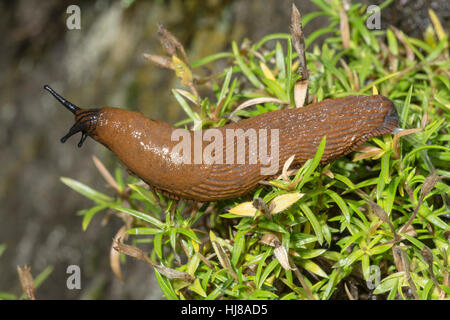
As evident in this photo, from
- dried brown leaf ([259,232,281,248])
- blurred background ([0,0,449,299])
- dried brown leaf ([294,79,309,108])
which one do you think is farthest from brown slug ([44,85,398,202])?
blurred background ([0,0,449,299])

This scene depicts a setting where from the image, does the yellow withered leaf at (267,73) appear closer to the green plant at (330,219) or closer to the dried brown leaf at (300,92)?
the green plant at (330,219)

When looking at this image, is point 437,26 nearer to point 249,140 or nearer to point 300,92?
point 300,92

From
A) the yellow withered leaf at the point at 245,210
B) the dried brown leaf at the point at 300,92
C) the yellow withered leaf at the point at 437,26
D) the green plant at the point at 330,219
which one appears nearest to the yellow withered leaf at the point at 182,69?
the green plant at the point at 330,219
